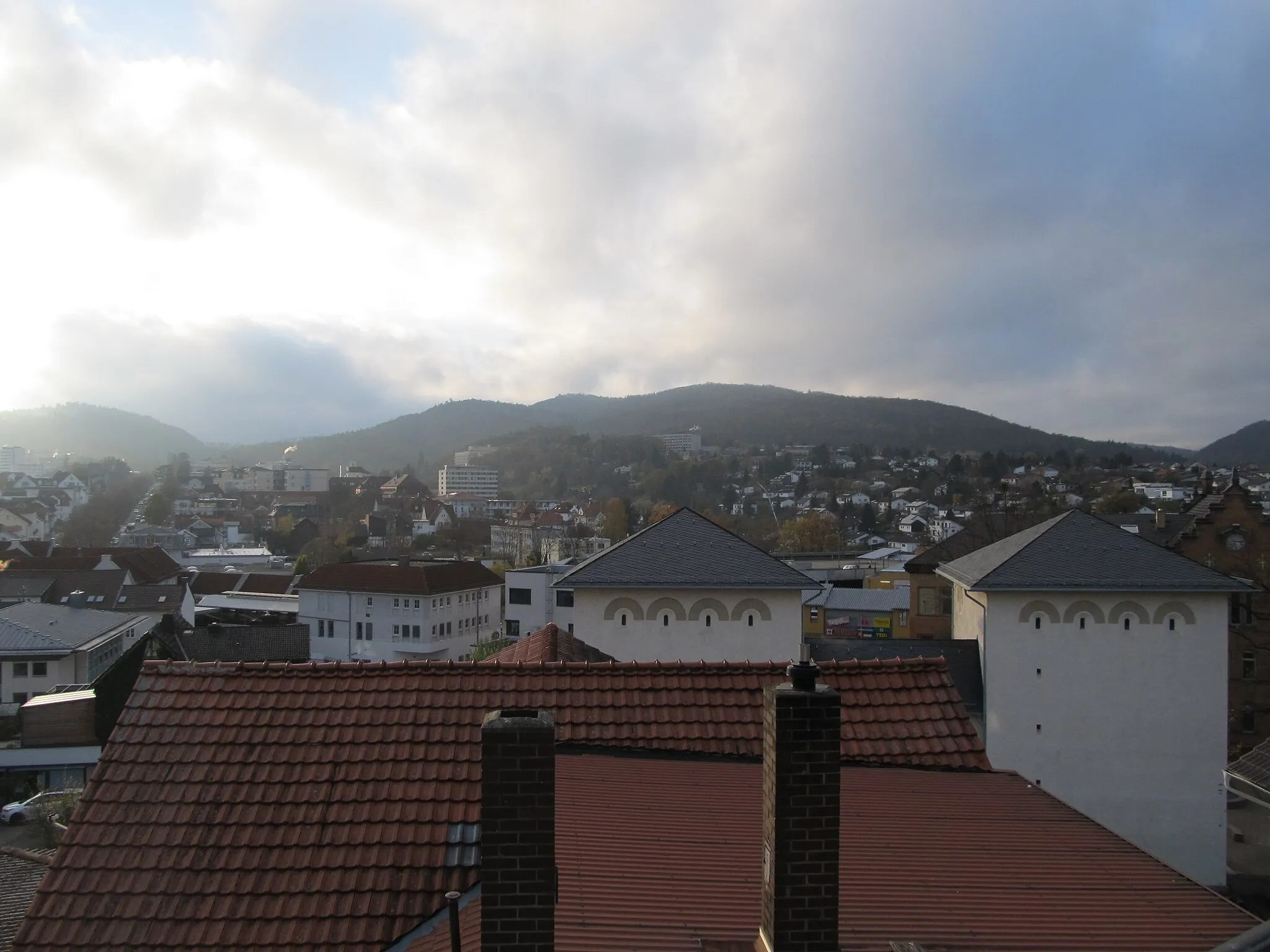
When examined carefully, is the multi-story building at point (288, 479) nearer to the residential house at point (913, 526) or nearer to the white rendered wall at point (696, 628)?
the residential house at point (913, 526)

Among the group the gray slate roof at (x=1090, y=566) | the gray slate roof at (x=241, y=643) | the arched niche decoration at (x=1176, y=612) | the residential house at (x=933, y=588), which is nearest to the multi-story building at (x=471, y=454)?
the gray slate roof at (x=241, y=643)

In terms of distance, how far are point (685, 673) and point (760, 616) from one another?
26.3 ft

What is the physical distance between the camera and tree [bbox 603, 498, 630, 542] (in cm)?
7475

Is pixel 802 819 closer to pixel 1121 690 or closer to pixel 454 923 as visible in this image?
pixel 454 923

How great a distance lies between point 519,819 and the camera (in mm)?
4012

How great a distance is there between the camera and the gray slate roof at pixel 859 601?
41156mm

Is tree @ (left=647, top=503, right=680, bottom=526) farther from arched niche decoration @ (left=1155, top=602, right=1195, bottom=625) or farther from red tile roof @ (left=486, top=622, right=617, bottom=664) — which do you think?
red tile roof @ (left=486, top=622, right=617, bottom=664)

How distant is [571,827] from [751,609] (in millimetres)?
10220

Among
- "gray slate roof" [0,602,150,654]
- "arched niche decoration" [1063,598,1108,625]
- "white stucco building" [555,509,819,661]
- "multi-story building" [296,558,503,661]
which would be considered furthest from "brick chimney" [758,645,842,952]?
"multi-story building" [296,558,503,661]

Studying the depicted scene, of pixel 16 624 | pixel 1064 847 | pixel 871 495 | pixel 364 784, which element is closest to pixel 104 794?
pixel 364 784

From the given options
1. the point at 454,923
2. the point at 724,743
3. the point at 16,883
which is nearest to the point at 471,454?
the point at 16,883

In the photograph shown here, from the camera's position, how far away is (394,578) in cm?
4491

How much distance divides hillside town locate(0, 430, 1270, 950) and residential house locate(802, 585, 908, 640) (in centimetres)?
20

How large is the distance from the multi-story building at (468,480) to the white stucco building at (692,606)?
415 ft
